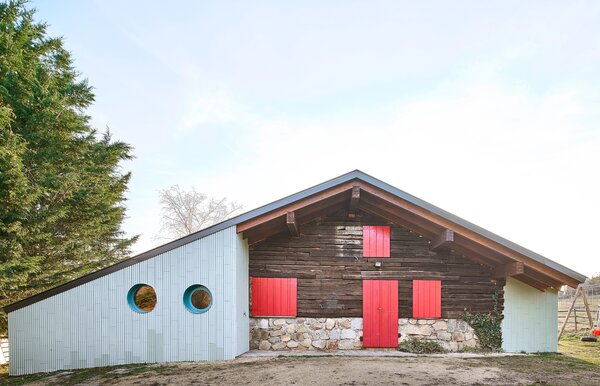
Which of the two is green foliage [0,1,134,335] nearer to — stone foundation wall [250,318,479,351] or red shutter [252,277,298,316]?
red shutter [252,277,298,316]

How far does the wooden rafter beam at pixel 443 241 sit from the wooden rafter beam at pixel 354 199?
2.30 m

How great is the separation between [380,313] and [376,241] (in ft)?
6.35

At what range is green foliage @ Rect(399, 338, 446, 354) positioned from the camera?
9500 mm

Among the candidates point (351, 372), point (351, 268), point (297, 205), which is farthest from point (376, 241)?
point (351, 372)

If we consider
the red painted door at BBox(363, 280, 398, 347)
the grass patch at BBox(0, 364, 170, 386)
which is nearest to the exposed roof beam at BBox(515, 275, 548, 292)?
the red painted door at BBox(363, 280, 398, 347)

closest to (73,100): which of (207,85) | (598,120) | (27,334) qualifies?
(207,85)

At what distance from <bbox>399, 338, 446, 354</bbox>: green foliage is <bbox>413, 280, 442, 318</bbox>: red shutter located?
0.65 m

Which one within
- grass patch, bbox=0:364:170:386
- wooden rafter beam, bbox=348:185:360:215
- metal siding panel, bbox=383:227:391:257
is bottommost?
grass patch, bbox=0:364:170:386

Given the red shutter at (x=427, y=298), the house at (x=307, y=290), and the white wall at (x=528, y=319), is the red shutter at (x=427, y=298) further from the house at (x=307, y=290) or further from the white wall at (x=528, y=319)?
the white wall at (x=528, y=319)

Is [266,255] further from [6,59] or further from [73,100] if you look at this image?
Result: [73,100]

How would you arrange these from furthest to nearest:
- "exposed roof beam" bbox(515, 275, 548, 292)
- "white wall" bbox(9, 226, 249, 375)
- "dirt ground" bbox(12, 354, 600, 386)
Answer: "exposed roof beam" bbox(515, 275, 548, 292) → "white wall" bbox(9, 226, 249, 375) → "dirt ground" bbox(12, 354, 600, 386)

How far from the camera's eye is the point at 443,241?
366 inches

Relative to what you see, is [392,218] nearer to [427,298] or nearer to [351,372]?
[427,298]

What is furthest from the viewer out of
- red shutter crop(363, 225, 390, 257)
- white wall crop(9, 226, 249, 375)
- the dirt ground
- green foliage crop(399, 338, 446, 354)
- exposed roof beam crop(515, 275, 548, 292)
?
red shutter crop(363, 225, 390, 257)
